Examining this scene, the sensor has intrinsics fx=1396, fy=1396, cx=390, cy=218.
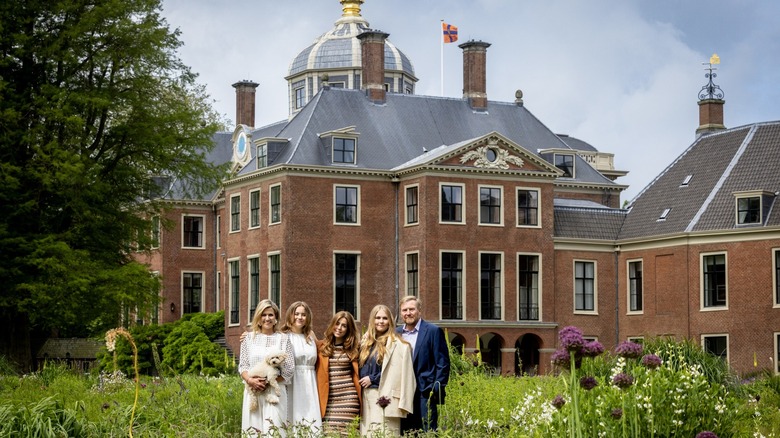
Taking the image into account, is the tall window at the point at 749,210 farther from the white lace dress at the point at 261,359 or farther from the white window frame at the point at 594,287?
the white lace dress at the point at 261,359

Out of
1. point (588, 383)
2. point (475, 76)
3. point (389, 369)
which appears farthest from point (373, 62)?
point (588, 383)

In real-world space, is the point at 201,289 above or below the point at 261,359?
above

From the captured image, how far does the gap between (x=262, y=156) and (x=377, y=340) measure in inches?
1294

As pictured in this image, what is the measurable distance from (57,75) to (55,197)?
278 cm

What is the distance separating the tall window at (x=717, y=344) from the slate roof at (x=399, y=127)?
1011cm

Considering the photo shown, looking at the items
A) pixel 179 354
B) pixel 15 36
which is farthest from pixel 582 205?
pixel 15 36

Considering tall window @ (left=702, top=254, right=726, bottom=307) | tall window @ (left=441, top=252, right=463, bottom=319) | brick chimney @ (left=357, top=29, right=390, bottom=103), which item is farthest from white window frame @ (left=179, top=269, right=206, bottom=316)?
tall window @ (left=702, top=254, right=726, bottom=307)

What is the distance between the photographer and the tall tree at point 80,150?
30.2 m

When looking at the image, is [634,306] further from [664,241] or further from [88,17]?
[88,17]

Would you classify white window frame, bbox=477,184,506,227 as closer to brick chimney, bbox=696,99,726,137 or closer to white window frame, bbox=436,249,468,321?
white window frame, bbox=436,249,468,321

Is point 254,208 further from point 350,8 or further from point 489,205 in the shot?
point 350,8

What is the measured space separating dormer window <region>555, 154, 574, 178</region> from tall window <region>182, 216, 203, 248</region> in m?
14.3

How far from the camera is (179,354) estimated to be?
4691cm

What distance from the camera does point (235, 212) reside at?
46844 mm
